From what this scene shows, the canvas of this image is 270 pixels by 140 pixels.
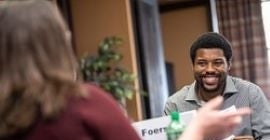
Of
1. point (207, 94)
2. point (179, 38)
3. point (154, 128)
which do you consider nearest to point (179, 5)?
point (179, 38)

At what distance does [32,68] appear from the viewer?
103 centimetres

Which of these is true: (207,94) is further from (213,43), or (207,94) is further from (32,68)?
(32,68)

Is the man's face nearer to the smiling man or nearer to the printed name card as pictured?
the smiling man

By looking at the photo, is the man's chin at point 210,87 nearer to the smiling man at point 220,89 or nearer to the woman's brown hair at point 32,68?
the smiling man at point 220,89

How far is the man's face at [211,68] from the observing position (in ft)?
8.11

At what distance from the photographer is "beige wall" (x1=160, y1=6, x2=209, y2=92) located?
265 inches

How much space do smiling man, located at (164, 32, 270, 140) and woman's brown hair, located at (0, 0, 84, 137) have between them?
4.84 ft

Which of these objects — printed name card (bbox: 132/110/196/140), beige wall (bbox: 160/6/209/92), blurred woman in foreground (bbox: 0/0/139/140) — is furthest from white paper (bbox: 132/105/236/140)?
beige wall (bbox: 160/6/209/92)

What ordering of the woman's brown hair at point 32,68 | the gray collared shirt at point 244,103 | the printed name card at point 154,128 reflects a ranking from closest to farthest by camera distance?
the woman's brown hair at point 32,68 → the printed name card at point 154,128 → the gray collared shirt at point 244,103

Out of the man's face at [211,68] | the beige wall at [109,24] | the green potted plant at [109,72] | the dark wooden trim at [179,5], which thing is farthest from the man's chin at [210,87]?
the dark wooden trim at [179,5]

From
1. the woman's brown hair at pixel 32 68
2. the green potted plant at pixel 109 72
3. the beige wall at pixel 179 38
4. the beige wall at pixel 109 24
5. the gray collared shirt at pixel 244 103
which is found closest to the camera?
the woman's brown hair at pixel 32 68

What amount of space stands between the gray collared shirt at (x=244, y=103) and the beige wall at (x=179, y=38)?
415 cm

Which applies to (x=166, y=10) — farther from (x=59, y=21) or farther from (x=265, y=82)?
(x=59, y=21)

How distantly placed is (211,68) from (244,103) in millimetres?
219
